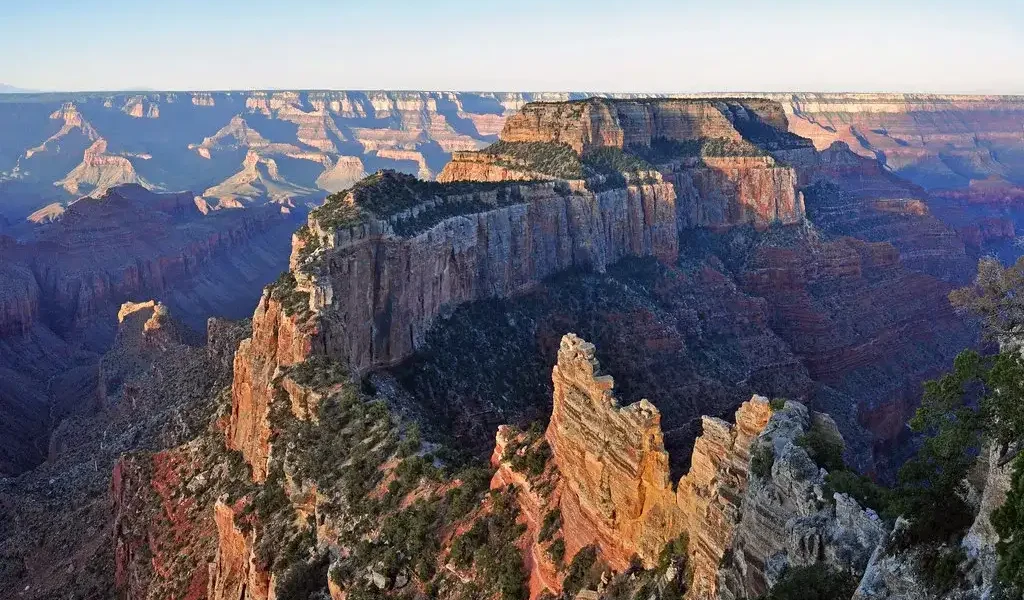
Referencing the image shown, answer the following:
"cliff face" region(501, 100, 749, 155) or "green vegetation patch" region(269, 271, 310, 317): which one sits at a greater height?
"cliff face" region(501, 100, 749, 155)

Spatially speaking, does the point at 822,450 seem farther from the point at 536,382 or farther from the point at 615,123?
the point at 615,123

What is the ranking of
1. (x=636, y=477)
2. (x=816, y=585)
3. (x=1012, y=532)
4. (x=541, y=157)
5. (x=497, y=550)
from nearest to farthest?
1. (x=1012, y=532)
2. (x=816, y=585)
3. (x=636, y=477)
4. (x=497, y=550)
5. (x=541, y=157)

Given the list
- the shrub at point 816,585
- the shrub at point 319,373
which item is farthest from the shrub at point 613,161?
the shrub at point 816,585

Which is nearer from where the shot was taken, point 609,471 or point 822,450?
point 822,450

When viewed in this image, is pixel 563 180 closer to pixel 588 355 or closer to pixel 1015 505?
pixel 588 355

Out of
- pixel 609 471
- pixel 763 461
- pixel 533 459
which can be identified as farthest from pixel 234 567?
pixel 763 461

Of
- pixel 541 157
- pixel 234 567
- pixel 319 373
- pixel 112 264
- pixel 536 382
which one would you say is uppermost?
pixel 541 157

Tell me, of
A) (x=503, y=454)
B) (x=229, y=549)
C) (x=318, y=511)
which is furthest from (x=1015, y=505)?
→ (x=229, y=549)

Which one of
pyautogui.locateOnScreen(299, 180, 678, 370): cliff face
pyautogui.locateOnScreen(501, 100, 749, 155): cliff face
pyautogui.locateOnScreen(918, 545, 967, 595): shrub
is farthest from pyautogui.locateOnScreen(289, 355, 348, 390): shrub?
pyautogui.locateOnScreen(501, 100, 749, 155): cliff face

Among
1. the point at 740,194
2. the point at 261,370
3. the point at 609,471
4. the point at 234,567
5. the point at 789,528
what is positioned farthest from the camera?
the point at 740,194

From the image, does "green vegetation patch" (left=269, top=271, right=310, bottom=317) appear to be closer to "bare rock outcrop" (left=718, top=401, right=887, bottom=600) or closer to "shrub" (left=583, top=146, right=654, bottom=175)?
"bare rock outcrop" (left=718, top=401, right=887, bottom=600)
